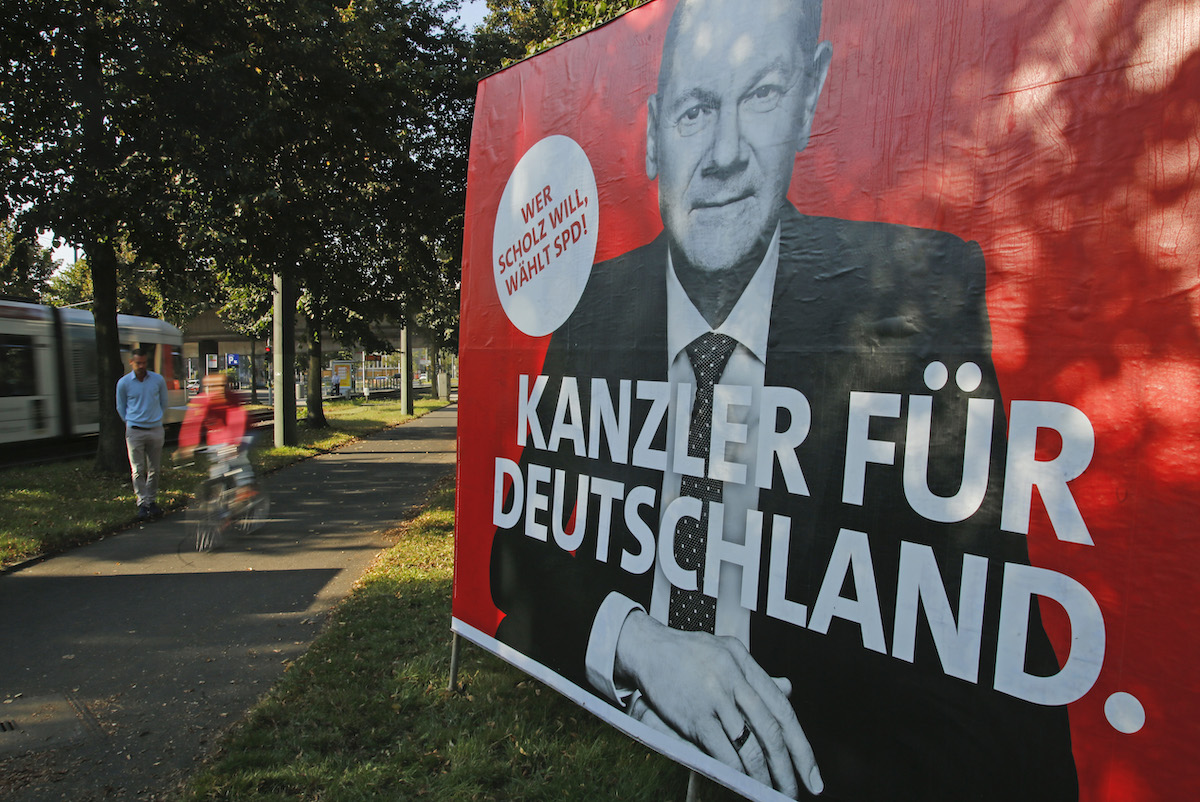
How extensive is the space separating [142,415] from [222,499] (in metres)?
1.57

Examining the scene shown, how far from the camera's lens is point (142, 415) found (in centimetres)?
846

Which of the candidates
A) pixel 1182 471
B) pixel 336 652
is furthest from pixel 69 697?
pixel 1182 471

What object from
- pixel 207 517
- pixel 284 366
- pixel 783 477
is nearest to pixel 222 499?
pixel 207 517

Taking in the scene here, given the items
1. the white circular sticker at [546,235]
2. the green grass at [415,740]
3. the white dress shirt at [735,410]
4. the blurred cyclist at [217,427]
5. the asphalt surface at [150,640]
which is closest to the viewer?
the white dress shirt at [735,410]

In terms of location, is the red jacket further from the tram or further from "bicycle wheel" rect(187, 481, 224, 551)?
the tram

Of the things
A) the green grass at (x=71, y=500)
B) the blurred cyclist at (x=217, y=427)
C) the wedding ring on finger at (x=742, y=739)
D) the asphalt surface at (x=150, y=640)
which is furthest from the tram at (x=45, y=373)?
the wedding ring on finger at (x=742, y=739)

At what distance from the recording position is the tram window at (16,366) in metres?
15.2

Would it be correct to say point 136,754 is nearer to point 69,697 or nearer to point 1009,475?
point 69,697

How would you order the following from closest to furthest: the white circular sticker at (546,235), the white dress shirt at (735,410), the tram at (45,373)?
the white dress shirt at (735,410) < the white circular sticker at (546,235) < the tram at (45,373)

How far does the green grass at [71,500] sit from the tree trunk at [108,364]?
37cm

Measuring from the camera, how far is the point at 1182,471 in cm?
173

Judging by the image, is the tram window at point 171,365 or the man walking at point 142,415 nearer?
the man walking at point 142,415

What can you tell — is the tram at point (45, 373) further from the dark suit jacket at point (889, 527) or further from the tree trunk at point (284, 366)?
the dark suit jacket at point (889, 527)

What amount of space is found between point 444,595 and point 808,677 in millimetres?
4162
